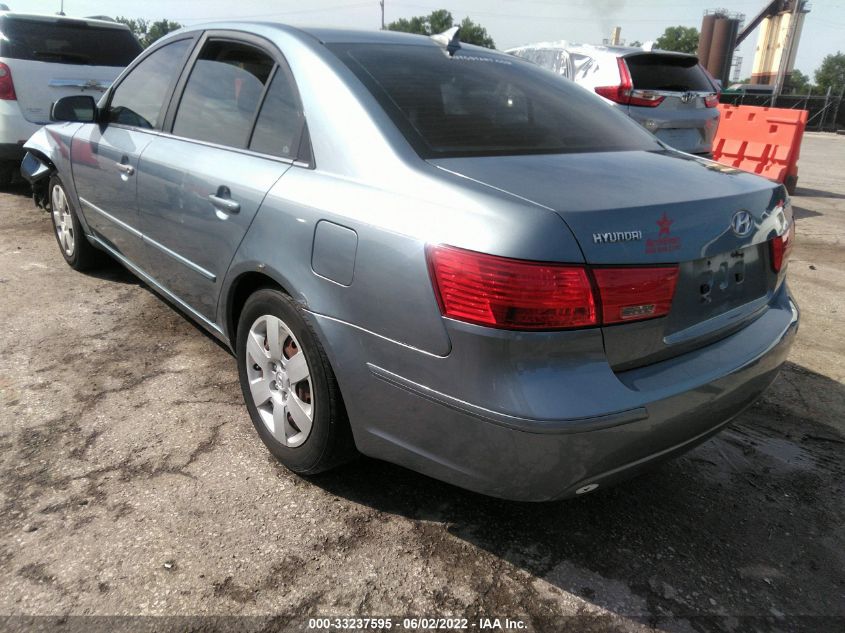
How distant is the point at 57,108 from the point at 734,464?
400cm

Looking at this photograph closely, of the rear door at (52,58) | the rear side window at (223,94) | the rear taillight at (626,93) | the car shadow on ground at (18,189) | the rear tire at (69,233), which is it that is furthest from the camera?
the car shadow on ground at (18,189)

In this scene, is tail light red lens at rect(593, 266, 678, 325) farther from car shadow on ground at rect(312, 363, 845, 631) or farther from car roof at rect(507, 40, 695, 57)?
car roof at rect(507, 40, 695, 57)

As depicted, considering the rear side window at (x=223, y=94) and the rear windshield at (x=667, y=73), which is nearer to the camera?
the rear side window at (x=223, y=94)

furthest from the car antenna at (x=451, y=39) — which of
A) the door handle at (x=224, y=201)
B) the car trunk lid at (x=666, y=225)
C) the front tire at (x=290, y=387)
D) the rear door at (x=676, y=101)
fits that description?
the rear door at (x=676, y=101)

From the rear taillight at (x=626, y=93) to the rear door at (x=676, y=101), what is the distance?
0.07 ft

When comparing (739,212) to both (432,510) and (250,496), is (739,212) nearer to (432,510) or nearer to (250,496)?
(432,510)

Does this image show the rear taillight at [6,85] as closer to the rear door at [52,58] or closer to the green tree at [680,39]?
Result: the rear door at [52,58]

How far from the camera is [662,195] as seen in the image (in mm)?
2002

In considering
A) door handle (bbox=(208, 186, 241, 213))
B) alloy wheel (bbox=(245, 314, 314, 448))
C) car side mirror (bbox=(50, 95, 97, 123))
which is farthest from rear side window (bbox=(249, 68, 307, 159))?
car side mirror (bbox=(50, 95, 97, 123))

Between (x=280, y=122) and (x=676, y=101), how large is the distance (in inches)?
230

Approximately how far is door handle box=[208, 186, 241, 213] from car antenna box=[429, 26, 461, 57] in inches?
44.7

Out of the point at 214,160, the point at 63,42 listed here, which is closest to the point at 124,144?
the point at 214,160

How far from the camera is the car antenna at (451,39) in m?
2.96

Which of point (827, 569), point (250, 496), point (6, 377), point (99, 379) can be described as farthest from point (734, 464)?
point (6, 377)
